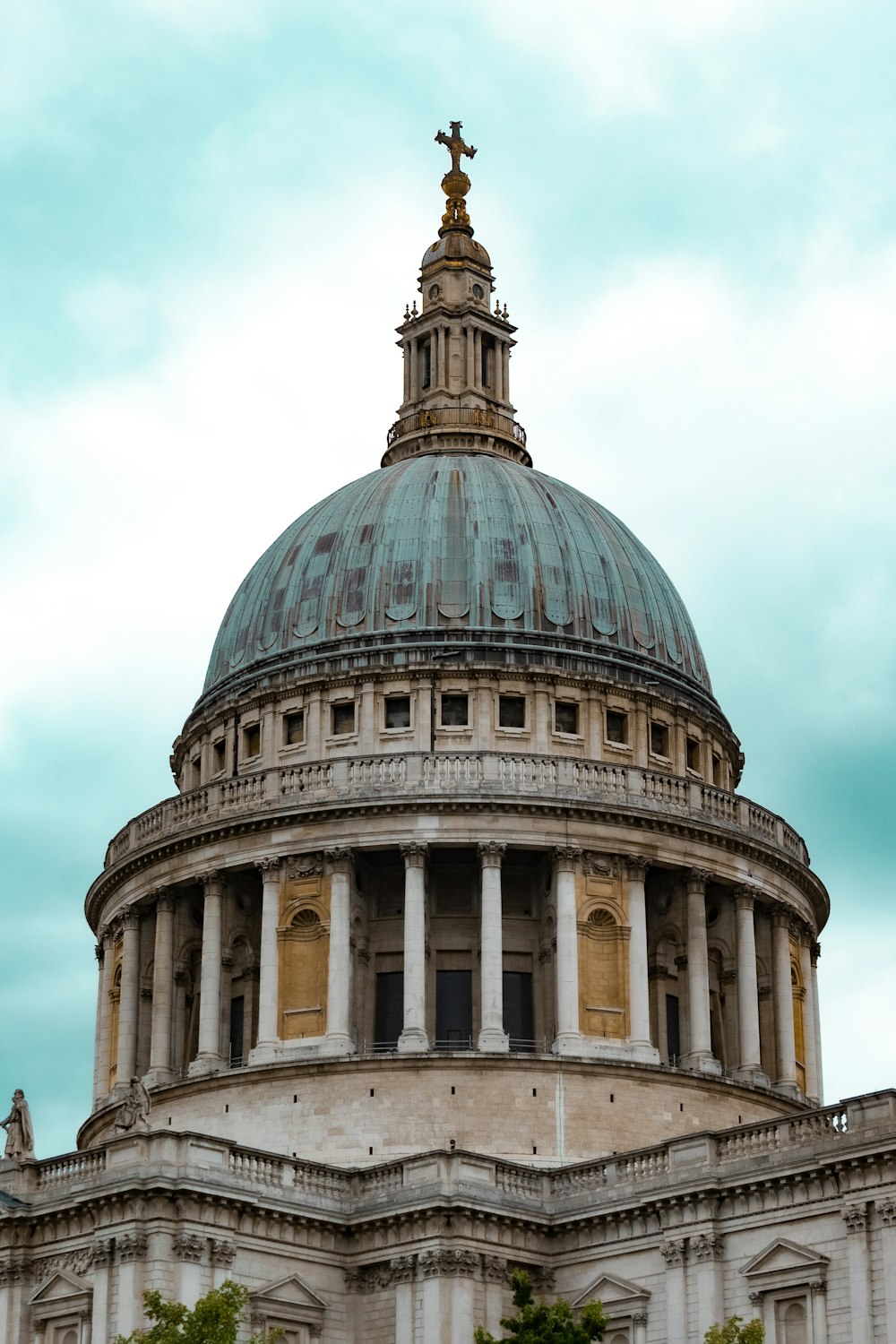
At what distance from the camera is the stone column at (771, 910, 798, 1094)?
7256 centimetres

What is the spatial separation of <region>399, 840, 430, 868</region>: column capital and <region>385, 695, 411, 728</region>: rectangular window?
17.5 feet

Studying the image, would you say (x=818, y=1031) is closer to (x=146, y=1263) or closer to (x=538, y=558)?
(x=538, y=558)

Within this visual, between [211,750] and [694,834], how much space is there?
1588cm

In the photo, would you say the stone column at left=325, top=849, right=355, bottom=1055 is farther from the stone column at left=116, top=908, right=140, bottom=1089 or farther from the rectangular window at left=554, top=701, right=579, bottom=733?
the rectangular window at left=554, top=701, right=579, bottom=733

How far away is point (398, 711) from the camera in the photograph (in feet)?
242

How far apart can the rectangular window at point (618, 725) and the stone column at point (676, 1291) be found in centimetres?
2204

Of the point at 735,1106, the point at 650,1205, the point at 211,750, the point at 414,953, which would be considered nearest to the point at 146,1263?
the point at 650,1205

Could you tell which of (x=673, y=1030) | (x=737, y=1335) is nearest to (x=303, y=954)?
(x=673, y=1030)

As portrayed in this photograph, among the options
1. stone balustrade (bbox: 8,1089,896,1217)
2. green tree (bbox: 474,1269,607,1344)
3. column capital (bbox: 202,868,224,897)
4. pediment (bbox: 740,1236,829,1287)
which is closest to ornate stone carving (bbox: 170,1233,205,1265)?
stone balustrade (bbox: 8,1089,896,1217)

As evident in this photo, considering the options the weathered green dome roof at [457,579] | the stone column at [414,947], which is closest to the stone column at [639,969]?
the stone column at [414,947]

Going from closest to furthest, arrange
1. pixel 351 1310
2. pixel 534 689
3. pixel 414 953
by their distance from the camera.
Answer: pixel 351 1310
pixel 414 953
pixel 534 689

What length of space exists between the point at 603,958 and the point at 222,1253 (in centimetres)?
1755

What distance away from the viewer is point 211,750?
77.9 metres

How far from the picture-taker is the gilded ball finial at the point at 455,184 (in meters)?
86.4
